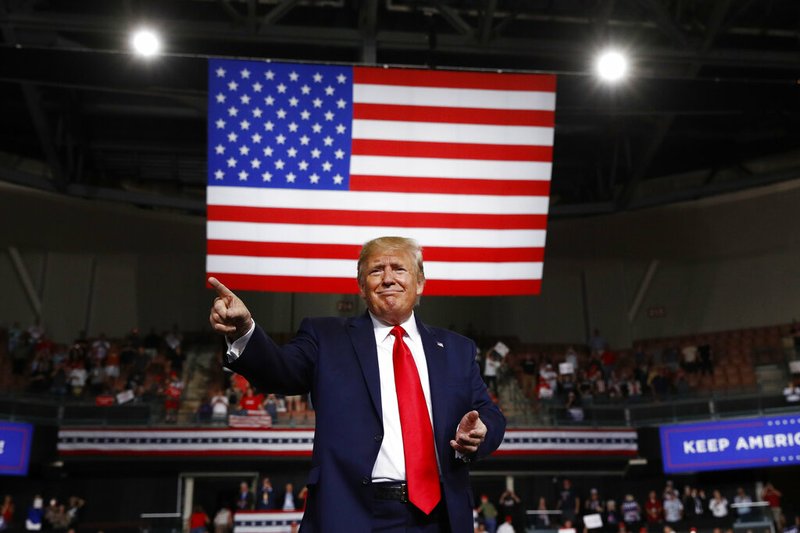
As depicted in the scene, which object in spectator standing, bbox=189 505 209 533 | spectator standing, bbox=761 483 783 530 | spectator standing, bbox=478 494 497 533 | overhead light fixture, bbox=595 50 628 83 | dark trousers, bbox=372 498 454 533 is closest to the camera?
dark trousers, bbox=372 498 454 533

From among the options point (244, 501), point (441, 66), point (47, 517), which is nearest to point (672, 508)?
point (244, 501)

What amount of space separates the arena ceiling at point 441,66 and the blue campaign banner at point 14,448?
6478 millimetres

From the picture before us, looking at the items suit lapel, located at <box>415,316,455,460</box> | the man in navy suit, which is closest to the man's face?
the man in navy suit

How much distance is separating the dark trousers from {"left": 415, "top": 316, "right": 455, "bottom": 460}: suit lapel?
202mm

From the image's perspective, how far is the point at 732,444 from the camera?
57.4ft

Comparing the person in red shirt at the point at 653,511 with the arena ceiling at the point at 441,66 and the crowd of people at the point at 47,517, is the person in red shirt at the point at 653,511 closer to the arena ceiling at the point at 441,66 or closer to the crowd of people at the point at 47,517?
the arena ceiling at the point at 441,66

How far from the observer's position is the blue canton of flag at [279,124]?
10.9 m

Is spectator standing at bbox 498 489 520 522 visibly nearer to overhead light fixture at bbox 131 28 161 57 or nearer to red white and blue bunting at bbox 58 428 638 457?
red white and blue bunting at bbox 58 428 638 457

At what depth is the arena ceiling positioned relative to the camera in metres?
14.2

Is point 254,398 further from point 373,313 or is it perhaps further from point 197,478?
point 373,313

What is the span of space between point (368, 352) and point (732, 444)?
55.2 feet

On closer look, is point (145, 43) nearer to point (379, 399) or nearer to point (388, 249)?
point (388, 249)

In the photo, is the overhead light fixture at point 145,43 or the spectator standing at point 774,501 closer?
the overhead light fixture at point 145,43

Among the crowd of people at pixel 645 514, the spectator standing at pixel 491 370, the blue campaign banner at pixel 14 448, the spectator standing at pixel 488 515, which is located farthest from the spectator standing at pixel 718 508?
the blue campaign banner at pixel 14 448
